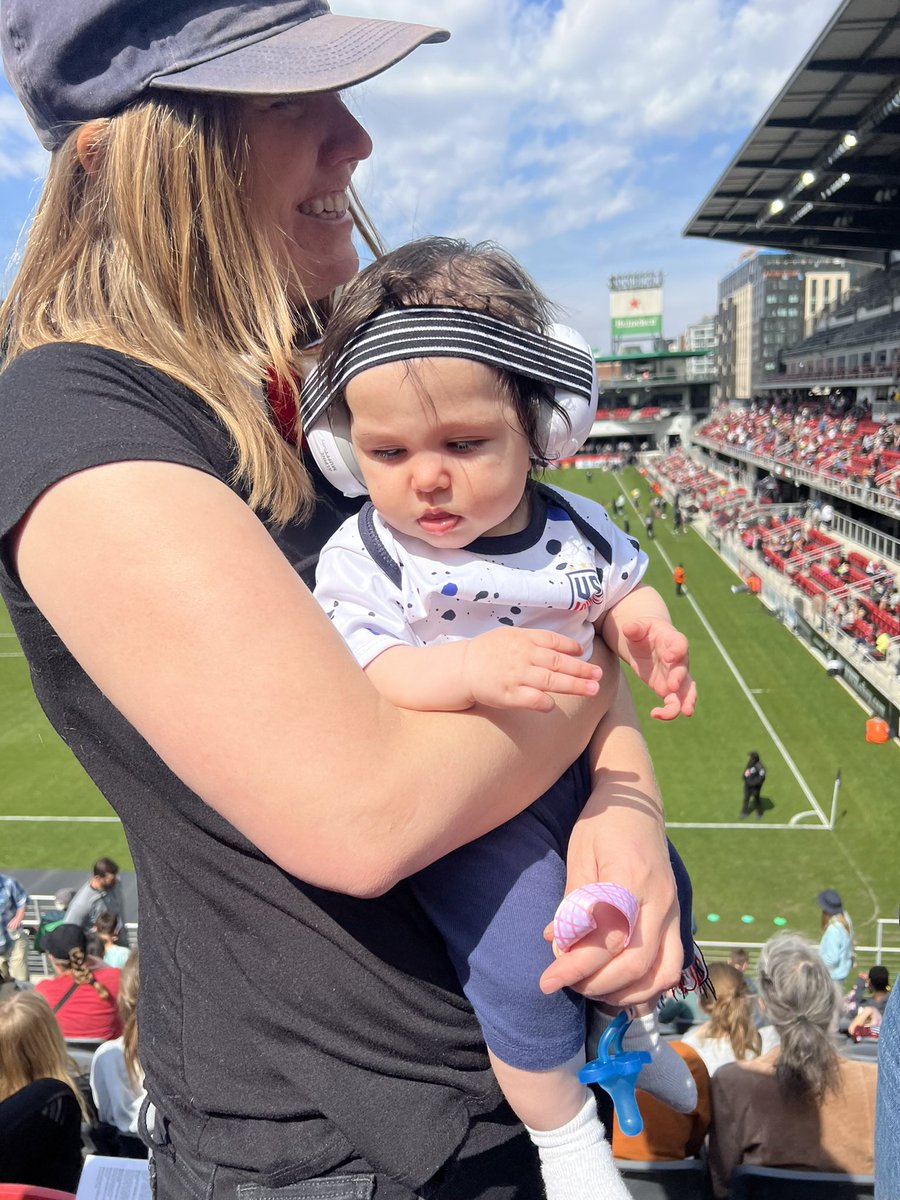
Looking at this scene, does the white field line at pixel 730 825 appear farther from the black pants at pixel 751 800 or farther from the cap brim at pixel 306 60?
the cap brim at pixel 306 60

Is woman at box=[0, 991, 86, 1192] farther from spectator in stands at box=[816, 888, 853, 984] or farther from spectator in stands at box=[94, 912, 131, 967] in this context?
spectator in stands at box=[816, 888, 853, 984]

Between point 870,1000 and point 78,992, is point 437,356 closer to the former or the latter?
point 78,992

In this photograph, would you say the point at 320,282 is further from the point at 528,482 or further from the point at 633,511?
the point at 633,511

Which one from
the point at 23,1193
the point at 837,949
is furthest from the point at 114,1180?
the point at 837,949

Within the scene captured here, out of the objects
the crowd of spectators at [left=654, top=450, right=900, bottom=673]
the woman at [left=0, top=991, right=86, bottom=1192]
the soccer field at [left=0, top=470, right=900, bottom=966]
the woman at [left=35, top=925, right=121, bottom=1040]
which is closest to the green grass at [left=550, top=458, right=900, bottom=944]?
the soccer field at [left=0, top=470, right=900, bottom=966]

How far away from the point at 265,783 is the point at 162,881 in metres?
0.41

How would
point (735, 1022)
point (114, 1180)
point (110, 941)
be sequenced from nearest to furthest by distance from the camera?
point (114, 1180) < point (735, 1022) < point (110, 941)

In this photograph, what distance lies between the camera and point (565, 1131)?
4.87 ft

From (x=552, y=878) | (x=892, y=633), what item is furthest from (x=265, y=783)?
(x=892, y=633)

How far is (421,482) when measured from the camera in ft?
5.21

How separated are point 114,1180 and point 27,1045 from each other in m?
2.02

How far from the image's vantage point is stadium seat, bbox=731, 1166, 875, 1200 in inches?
106

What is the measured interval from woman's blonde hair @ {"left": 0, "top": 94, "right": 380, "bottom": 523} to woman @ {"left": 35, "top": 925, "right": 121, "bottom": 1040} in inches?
182

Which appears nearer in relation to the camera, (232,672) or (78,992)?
(232,672)
